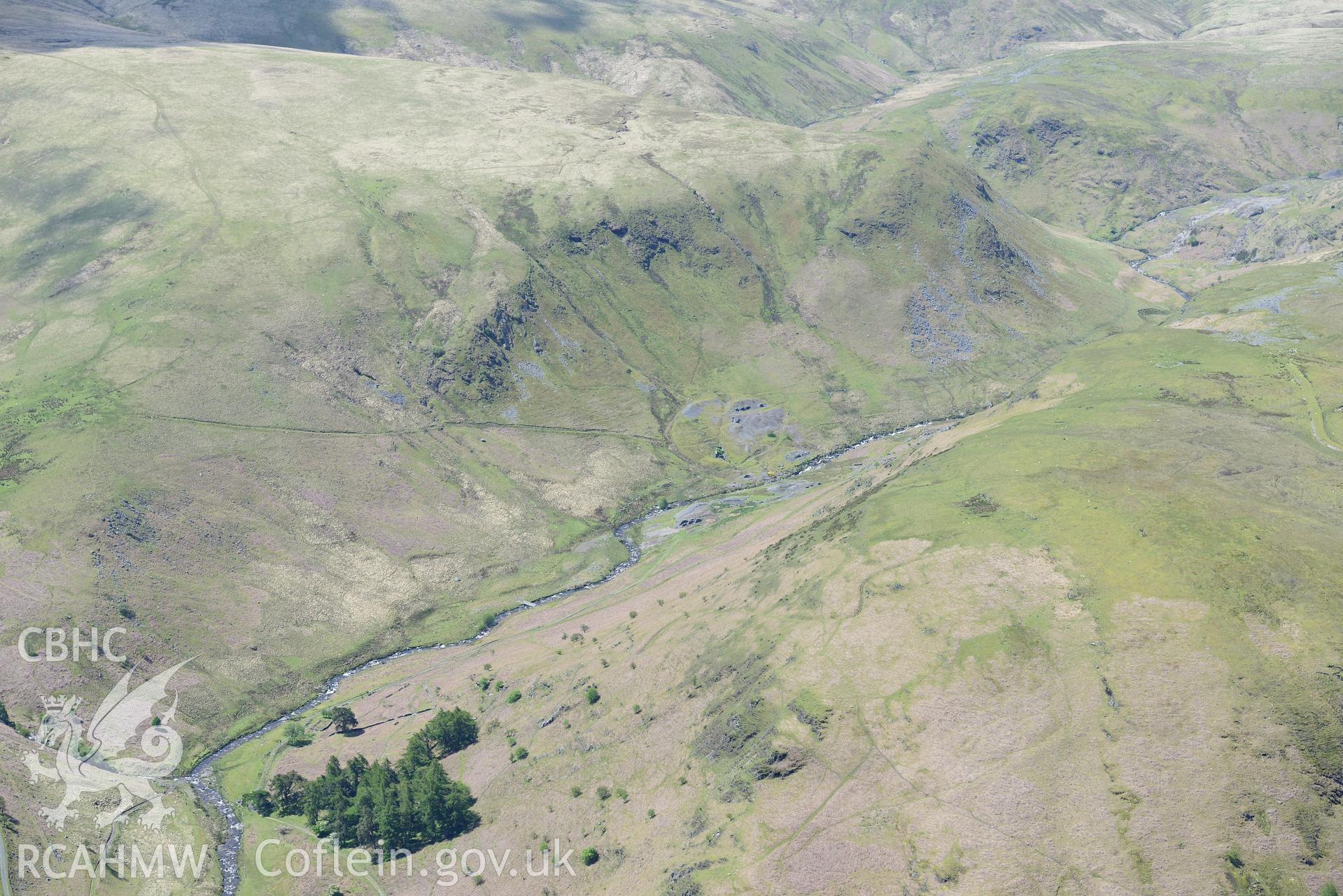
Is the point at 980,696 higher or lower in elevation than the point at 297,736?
higher

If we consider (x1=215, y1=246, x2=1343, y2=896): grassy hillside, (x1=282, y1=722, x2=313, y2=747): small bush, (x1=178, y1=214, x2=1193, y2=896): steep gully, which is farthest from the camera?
(x1=282, y1=722, x2=313, y2=747): small bush

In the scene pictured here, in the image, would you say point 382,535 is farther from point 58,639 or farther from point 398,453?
point 58,639

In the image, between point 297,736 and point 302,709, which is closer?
point 297,736

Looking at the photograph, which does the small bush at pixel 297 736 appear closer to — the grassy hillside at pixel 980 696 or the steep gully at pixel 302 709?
the grassy hillside at pixel 980 696

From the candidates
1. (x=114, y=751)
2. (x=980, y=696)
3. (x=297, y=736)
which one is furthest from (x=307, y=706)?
(x=980, y=696)

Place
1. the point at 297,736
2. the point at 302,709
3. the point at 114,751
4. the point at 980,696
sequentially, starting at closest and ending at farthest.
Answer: the point at 980,696, the point at 114,751, the point at 297,736, the point at 302,709

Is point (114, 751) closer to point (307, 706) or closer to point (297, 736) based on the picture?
point (297, 736)

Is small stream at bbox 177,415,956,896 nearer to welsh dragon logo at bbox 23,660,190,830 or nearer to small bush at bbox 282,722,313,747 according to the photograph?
small bush at bbox 282,722,313,747

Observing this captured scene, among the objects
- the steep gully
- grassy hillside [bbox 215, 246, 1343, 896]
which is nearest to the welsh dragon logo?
the steep gully

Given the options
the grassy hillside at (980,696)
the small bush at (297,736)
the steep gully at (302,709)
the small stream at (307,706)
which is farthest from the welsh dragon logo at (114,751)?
the small bush at (297,736)
